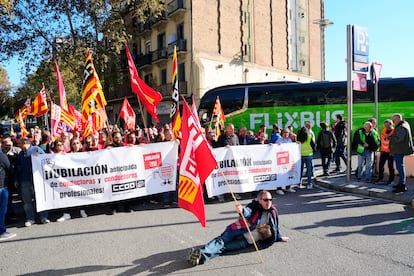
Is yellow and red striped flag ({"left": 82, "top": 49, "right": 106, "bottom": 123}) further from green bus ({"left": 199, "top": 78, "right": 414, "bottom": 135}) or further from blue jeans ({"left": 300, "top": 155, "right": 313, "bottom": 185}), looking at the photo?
green bus ({"left": 199, "top": 78, "right": 414, "bottom": 135})

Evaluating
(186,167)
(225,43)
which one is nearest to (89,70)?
(186,167)

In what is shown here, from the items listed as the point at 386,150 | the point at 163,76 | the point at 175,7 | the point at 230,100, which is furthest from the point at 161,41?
the point at 386,150

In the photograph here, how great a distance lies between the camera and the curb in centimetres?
720

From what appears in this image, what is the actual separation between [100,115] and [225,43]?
21391 mm

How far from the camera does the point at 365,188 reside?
8258 mm

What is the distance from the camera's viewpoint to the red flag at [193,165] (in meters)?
4.59

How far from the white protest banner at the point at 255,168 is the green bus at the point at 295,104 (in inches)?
329

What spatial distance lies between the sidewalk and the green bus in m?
7.30

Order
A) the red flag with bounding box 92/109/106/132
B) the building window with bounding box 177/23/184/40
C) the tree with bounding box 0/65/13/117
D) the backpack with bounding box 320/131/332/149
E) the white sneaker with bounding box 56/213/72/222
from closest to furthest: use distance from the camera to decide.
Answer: the white sneaker with bounding box 56/213/72/222 → the backpack with bounding box 320/131/332/149 → the red flag with bounding box 92/109/106/132 → the building window with bounding box 177/23/184/40 → the tree with bounding box 0/65/13/117

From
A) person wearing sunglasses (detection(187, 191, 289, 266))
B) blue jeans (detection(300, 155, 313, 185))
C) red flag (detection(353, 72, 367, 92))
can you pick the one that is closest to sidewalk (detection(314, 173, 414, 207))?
blue jeans (detection(300, 155, 313, 185))

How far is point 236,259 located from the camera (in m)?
4.43

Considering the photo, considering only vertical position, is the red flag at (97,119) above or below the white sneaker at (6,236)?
above

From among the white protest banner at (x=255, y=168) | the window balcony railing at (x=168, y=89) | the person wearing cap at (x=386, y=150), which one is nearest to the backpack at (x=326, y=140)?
the person wearing cap at (x=386, y=150)

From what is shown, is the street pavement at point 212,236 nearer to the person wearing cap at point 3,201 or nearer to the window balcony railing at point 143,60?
the person wearing cap at point 3,201
